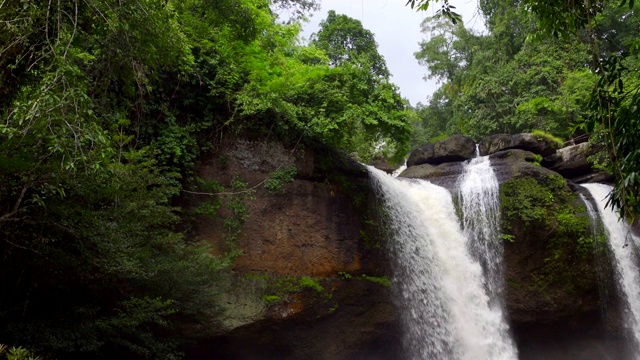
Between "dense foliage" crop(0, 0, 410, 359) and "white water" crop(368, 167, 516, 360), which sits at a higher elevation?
"dense foliage" crop(0, 0, 410, 359)

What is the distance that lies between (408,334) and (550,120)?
13286 millimetres

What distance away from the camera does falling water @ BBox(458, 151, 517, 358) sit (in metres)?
13.2

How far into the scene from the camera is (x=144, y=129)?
10336 mm

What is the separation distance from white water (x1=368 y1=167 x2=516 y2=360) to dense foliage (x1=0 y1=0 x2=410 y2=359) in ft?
8.21

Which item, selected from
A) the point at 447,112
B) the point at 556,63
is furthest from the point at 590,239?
the point at 447,112

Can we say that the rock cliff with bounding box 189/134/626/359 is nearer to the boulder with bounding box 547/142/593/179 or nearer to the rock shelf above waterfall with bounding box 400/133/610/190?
the rock shelf above waterfall with bounding box 400/133/610/190

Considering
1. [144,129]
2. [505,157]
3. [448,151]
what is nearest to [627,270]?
[505,157]

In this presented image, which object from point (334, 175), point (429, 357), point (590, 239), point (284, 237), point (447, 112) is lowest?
point (429, 357)

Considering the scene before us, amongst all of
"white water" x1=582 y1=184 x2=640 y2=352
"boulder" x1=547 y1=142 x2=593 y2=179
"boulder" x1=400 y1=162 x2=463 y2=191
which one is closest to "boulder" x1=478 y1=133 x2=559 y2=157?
"boulder" x1=547 y1=142 x2=593 y2=179

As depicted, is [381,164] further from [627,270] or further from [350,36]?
[627,270]

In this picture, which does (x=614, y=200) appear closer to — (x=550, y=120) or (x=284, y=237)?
(x=284, y=237)

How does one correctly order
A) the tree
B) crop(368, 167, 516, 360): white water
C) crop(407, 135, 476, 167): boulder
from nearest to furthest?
crop(368, 167, 516, 360): white water, crop(407, 135, 476, 167): boulder, the tree

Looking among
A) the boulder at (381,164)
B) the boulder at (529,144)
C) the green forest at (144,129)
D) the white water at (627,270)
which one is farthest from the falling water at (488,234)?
the boulder at (381,164)

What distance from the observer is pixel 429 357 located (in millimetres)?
11680
